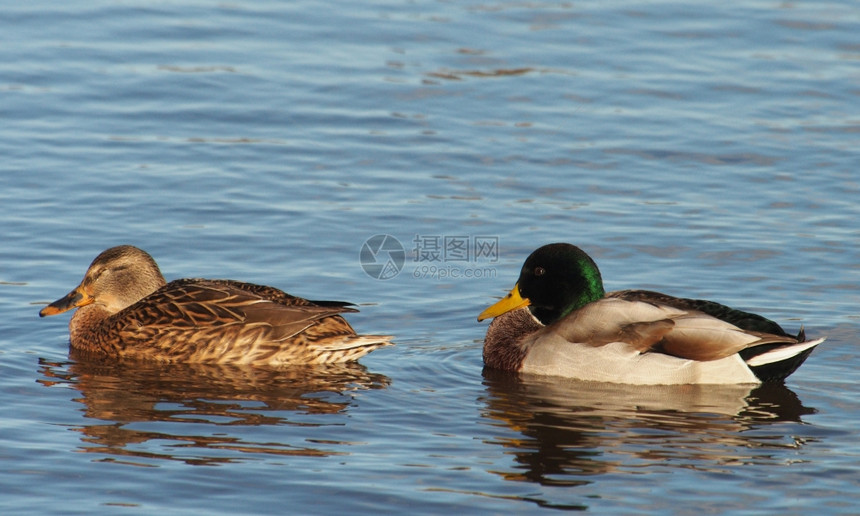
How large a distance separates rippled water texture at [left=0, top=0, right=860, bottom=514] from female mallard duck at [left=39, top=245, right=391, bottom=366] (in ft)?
0.56

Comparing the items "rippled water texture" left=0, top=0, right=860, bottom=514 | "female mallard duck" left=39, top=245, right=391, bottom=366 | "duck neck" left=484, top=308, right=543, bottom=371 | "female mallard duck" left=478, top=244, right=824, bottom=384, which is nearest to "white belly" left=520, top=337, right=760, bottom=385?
"female mallard duck" left=478, top=244, right=824, bottom=384

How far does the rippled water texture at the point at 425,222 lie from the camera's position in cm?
800

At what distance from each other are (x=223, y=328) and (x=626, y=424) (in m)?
3.12

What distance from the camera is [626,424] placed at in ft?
29.2

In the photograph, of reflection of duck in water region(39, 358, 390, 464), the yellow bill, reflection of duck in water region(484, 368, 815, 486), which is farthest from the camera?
the yellow bill

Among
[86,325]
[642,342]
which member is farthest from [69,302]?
[642,342]

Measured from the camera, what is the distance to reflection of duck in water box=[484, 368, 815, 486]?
820 centimetres

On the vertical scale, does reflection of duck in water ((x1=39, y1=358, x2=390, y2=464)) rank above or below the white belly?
below

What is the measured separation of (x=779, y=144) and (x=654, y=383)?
5841mm

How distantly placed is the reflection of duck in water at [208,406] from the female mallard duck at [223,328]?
0.10 m

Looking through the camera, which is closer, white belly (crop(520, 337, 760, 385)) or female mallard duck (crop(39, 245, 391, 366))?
white belly (crop(520, 337, 760, 385))

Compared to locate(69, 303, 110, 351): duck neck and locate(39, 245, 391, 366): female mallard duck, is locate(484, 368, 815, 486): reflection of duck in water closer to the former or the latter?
locate(39, 245, 391, 366): female mallard duck

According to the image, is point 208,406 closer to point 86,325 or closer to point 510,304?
point 86,325

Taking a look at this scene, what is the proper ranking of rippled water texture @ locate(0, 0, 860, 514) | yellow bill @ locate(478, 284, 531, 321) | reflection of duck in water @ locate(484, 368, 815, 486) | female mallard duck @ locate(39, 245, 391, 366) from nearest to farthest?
rippled water texture @ locate(0, 0, 860, 514)
reflection of duck in water @ locate(484, 368, 815, 486)
female mallard duck @ locate(39, 245, 391, 366)
yellow bill @ locate(478, 284, 531, 321)
